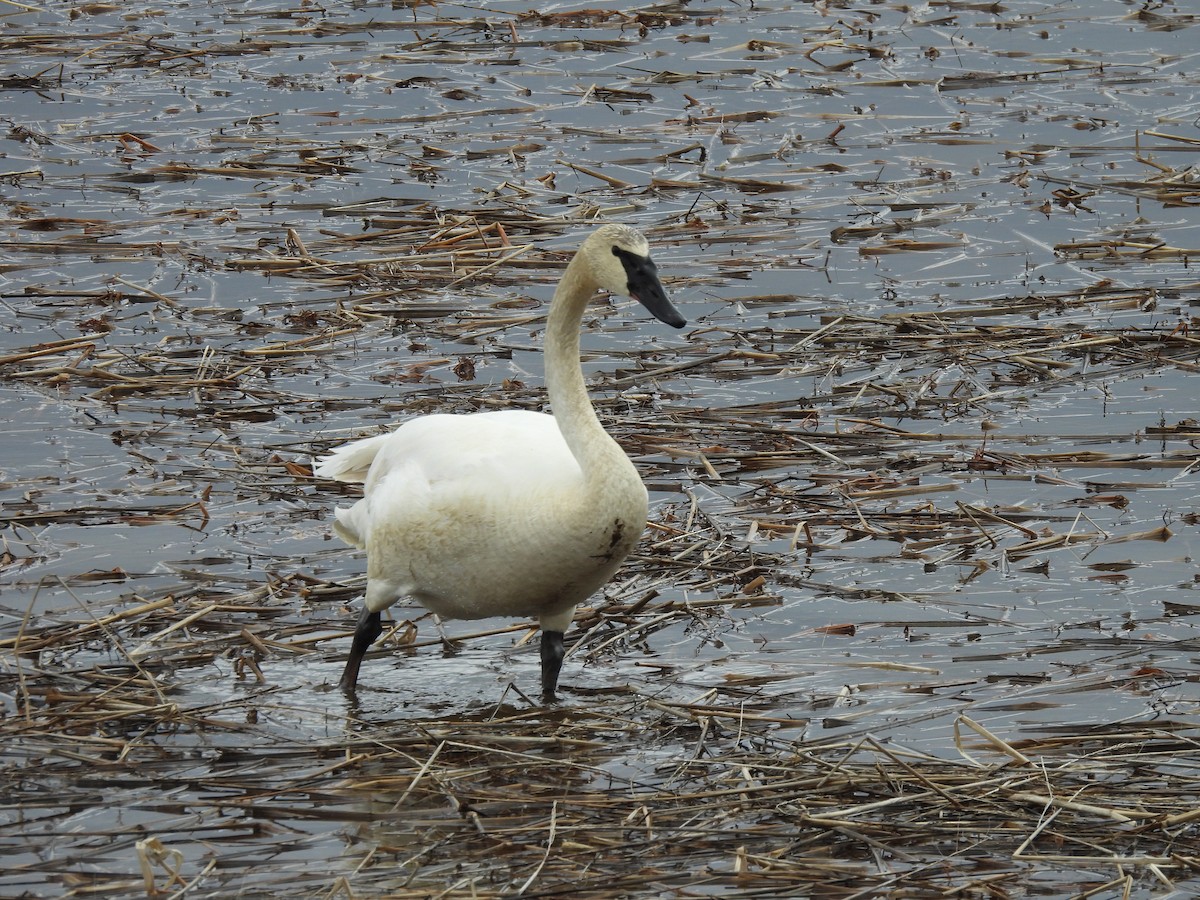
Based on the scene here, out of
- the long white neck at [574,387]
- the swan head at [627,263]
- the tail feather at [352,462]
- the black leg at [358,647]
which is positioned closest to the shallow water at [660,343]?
the black leg at [358,647]

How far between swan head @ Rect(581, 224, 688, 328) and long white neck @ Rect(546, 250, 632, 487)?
8 centimetres

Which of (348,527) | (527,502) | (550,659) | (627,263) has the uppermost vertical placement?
(627,263)

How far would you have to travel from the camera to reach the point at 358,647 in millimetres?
6547

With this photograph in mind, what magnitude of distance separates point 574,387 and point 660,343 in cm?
407

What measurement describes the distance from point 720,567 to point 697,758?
179 cm

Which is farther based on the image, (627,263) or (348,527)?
(348,527)

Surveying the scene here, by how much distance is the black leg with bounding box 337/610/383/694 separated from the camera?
21.5ft

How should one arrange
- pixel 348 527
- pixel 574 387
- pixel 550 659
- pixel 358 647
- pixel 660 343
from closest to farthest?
pixel 574 387 < pixel 550 659 < pixel 358 647 < pixel 348 527 < pixel 660 343

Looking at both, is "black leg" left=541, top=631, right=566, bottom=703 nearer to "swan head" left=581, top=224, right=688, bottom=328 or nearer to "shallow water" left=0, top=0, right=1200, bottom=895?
"shallow water" left=0, top=0, right=1200, bottom=895

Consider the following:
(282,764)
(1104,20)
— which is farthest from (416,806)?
(1104,20)

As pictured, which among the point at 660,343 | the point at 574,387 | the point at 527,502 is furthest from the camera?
the point at 660,343

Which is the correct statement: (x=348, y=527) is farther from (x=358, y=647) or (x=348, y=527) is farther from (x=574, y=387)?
(x=574, y=387)

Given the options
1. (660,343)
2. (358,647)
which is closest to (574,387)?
(358,647)

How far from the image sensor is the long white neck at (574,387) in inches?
228
